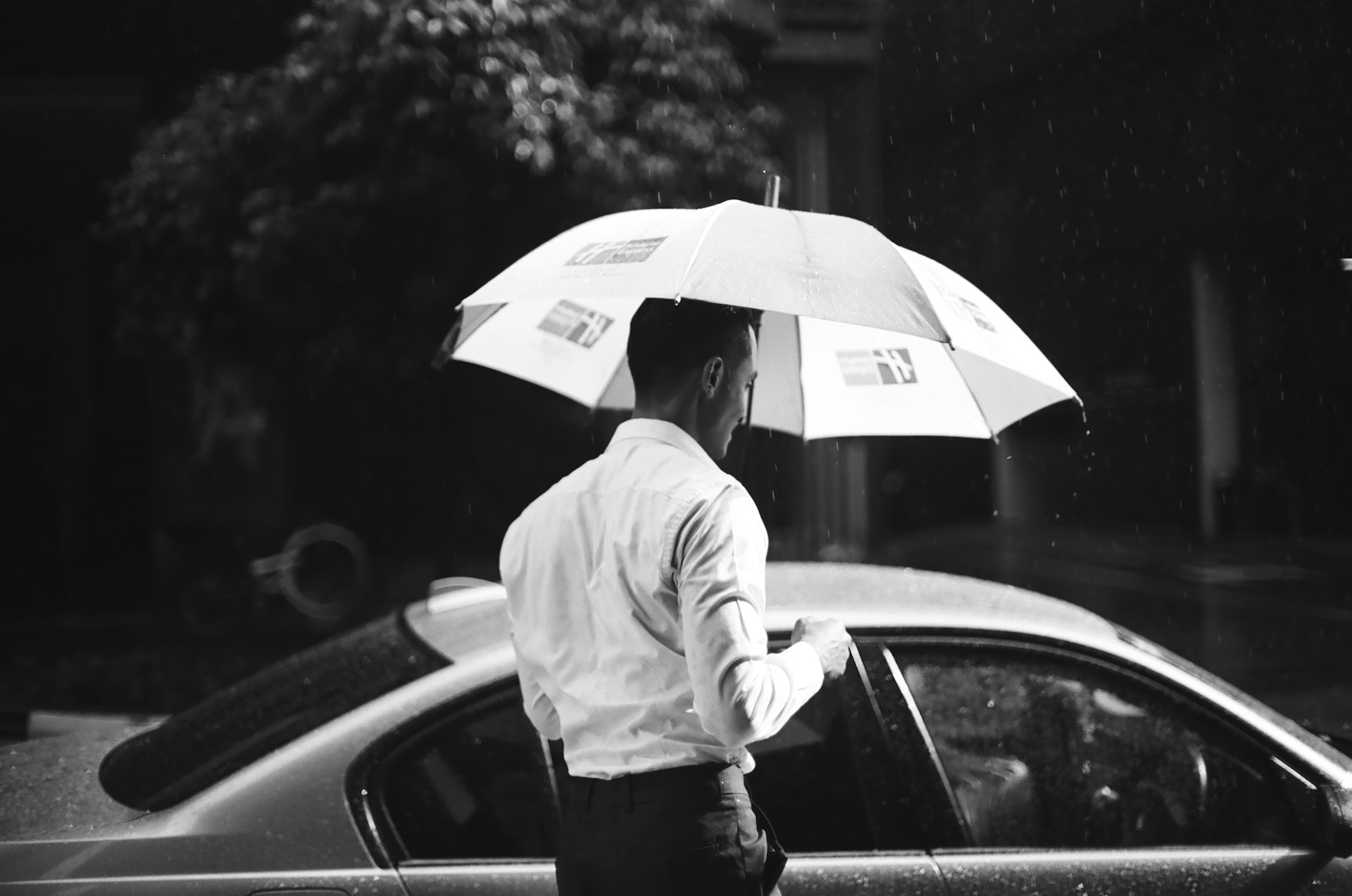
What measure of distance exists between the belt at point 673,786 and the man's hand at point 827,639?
206mm

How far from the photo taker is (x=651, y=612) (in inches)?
70.3

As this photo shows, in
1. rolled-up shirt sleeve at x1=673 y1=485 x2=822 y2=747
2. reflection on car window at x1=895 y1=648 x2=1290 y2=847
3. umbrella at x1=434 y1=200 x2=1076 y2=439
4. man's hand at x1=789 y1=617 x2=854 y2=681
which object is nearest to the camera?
rolled-up shirt sleeve at x1=673 y1=485 x2=822 y2=747

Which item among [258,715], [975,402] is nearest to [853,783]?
[975,402]

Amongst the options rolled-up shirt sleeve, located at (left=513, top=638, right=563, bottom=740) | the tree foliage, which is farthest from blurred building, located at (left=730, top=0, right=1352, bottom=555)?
rolled-up shirt sleeve, located at (left=513, top=638, right=563, bottom=740)

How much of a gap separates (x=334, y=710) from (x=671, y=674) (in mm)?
965

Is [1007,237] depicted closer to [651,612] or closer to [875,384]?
[875,384]

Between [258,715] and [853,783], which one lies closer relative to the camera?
[853,783]

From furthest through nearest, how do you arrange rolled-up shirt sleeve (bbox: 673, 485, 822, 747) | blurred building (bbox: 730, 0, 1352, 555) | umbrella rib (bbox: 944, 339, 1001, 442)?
blurred building (bbox: 730, 0, 1352, 555), umbrella rib (bbox: 944, 339, 1001, 442), rolled-up shirt sleeve (bbox: 673, 485, 822, 747)

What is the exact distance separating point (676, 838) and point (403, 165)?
5.91 m

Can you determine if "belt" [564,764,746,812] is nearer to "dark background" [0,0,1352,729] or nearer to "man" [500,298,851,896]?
"man" [500,298,851,896]

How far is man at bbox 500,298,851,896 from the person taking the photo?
1.71 metres

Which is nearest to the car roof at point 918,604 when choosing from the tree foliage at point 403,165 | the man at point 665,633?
the man at point 665,633

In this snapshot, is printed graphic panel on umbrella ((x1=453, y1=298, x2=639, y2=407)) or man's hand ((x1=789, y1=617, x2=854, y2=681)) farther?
printed graphic panel on umbrella ((x1=453, y1=298, x2=639, y2=407))

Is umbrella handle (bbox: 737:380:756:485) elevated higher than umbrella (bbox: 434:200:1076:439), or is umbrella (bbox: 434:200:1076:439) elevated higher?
umbrella (bbox: 434:200:1076:439)
